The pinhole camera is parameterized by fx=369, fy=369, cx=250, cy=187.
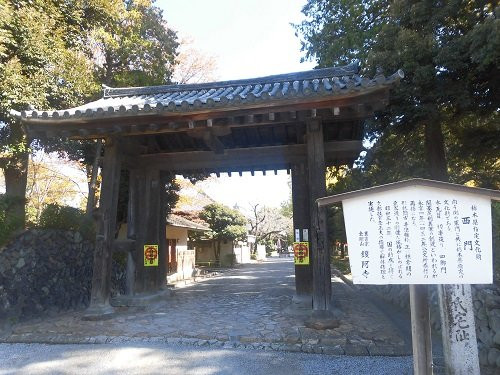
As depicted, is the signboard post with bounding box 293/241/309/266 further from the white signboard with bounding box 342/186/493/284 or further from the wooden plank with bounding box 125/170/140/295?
the white signboard with bounding box 342/186/493/284

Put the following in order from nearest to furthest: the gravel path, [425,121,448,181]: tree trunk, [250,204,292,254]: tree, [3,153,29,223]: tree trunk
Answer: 1. the gravel path
2. [425,121,448,181]: tree trunk
3. [3,153,29,223]: tree trunk
4. [250,204,292,254]: tree

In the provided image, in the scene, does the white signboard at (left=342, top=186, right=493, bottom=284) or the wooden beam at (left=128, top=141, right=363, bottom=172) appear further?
the wooden beam at (left=128, top=141, right=363, bottom=172)

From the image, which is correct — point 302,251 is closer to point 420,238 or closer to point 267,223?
point 420,238

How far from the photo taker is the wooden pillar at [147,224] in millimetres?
9938

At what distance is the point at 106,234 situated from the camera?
8.03m

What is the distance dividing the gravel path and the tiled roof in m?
4.31

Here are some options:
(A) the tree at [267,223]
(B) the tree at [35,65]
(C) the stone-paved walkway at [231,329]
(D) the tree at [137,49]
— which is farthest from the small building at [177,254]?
(A) the tree at [267,223]

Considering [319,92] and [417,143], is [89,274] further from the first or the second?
[417,143]

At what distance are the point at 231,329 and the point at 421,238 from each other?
4561 mm

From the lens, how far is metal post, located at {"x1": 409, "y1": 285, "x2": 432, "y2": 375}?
3443mm

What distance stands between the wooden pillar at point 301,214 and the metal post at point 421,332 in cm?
564

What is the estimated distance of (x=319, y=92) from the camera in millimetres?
6773

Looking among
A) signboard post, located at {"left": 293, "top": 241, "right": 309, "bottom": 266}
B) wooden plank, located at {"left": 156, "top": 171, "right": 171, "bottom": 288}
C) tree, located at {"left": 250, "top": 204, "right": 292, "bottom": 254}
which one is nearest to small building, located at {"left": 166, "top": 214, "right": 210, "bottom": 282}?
wooden plank, located at {"left": 156, "top": 171, "right": 171, "bottom": 288}

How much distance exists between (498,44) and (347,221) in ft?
22.9
